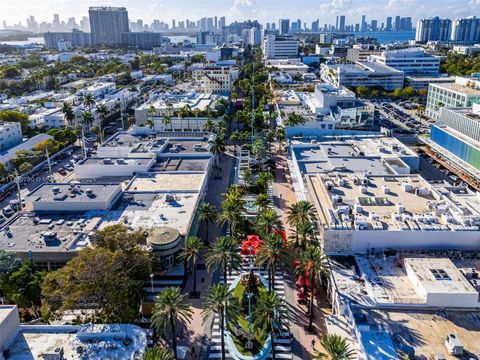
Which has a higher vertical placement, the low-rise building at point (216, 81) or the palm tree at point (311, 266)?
the low-rise building at point (216, 81)

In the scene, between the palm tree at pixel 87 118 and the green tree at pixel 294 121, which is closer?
the green tree at pixel 294 121

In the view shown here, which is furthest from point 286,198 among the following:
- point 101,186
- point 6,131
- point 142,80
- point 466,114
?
point 142,80

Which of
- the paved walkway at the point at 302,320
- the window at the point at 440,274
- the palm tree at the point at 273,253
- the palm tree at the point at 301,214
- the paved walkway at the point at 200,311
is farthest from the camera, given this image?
the palm tree at the point at 301,214

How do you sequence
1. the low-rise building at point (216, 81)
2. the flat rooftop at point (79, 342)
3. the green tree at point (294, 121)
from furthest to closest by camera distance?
the low-rise building at point (216, 81) → the green tree at point (294, 121) → the flat rooftop at point (79, 342)

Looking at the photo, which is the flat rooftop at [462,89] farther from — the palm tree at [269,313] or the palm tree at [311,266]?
the palm tree at [269,313]

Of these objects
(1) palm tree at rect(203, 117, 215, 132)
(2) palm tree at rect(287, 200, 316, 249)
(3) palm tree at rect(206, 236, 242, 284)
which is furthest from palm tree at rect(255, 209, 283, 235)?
(1) palm tree at rect(203, 117, 215, 132)

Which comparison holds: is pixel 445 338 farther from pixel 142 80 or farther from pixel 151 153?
pixel 142 80

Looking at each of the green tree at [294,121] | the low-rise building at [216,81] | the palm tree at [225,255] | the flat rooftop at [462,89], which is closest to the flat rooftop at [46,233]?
the palm tree at [225,255]
